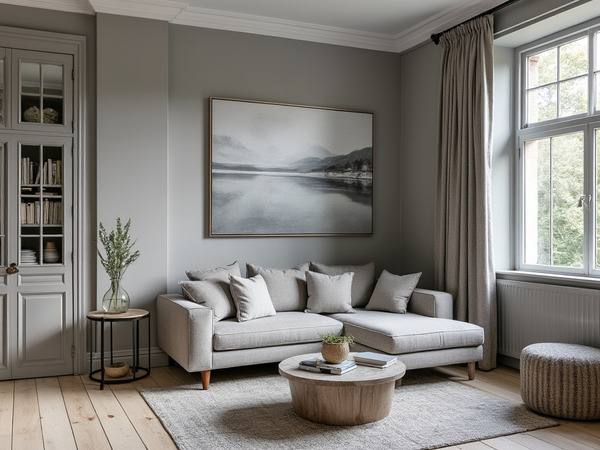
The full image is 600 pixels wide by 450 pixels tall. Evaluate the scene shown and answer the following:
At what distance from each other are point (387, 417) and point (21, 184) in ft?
10.3

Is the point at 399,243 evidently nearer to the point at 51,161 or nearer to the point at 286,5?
the point at 286,5

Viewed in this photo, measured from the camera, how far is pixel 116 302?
4.34 meters

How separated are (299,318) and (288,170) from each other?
146 centimetres

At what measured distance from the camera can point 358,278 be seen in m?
5.25

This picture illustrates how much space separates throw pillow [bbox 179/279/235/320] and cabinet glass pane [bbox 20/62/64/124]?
165cm

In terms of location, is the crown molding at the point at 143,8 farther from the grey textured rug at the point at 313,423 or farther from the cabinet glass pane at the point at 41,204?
the grey textured rug at the point at 313,423

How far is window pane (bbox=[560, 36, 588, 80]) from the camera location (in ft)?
14.3

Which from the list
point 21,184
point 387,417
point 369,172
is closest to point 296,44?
point 369,172

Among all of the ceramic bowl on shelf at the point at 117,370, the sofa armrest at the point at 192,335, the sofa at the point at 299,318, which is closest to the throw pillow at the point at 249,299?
the sofa at the point at 299,318

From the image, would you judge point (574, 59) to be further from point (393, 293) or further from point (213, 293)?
point (213, 293)

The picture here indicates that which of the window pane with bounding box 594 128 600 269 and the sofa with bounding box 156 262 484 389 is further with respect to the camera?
the window pane with bounding box 594 128 600 269

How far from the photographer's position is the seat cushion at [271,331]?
13.6 feet

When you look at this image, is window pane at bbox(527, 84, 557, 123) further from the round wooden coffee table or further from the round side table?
the round side table

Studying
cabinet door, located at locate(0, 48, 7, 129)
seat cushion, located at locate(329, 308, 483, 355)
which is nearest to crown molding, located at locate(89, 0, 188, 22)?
cabinet door, located at locate(0, 48, 7, 129)
